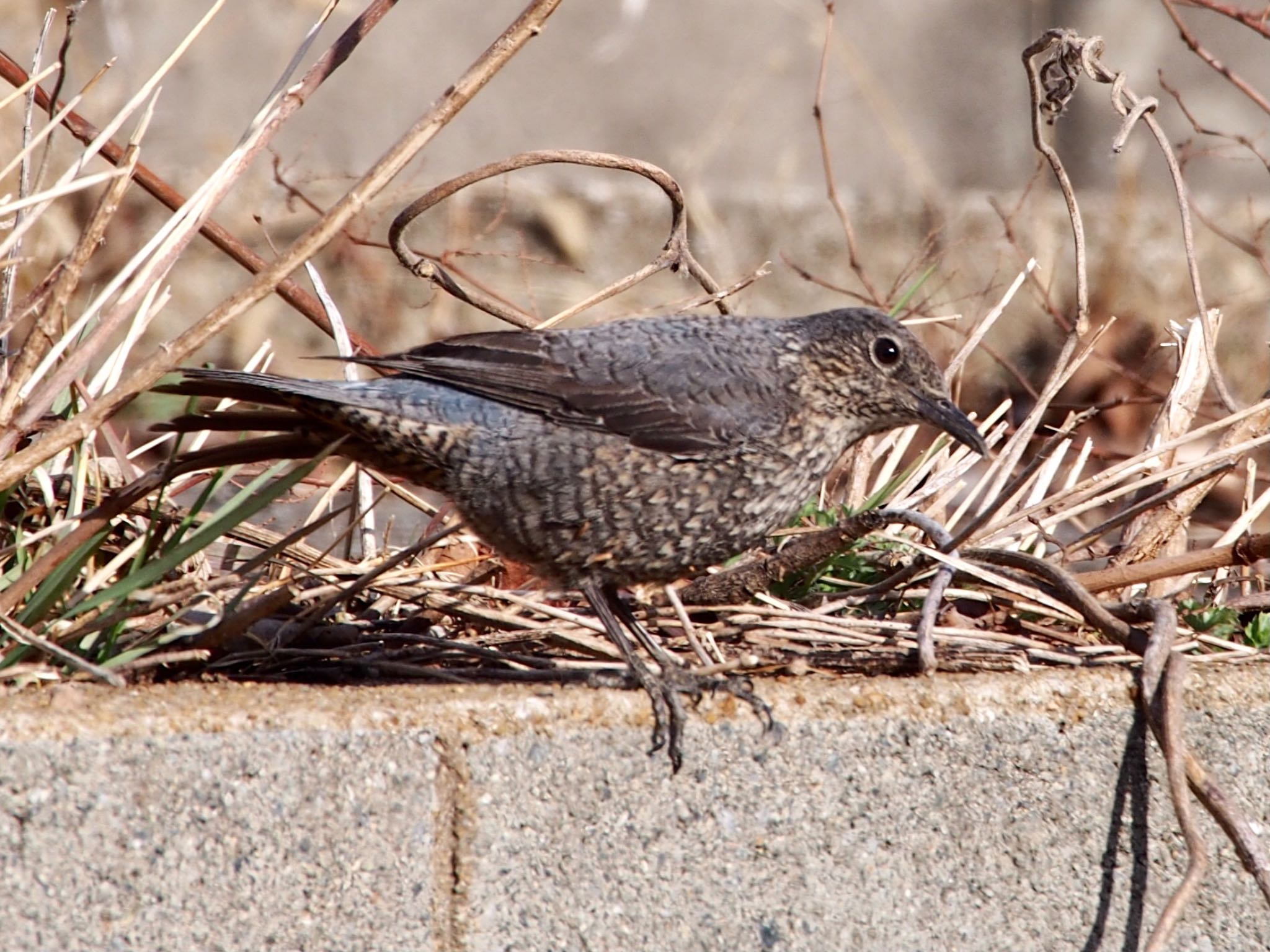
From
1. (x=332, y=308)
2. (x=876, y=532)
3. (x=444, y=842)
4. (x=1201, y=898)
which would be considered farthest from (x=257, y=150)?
(x=1201, y=898)

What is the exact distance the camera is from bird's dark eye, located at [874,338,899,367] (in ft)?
10.3

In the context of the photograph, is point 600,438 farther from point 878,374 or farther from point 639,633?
point 878,374

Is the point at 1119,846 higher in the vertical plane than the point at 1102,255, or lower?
lower

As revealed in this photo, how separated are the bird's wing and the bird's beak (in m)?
0.34

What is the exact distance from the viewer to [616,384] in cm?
298

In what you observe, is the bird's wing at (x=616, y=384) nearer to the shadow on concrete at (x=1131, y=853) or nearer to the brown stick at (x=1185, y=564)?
the brown stick at (x=1185, y=564)

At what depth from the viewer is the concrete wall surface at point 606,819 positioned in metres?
2.14

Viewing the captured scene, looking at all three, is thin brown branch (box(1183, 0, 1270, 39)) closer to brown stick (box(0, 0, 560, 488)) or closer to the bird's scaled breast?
the bird's scaled breast

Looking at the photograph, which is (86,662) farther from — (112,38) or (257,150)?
(112,38)

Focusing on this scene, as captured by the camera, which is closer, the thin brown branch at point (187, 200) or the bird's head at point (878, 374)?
the thin brown branch at point (187, 200)

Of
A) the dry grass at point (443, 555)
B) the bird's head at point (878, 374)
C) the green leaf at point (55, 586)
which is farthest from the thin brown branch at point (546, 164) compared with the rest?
the green leaf at point (55, 586)

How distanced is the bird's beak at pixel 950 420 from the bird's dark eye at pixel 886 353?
9 centimetres

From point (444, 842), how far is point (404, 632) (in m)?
0.75

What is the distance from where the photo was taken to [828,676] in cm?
263
